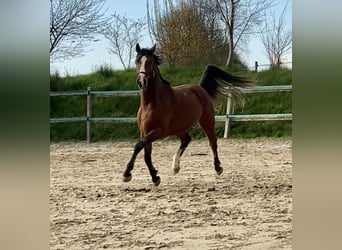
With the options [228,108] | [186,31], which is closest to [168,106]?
[228,108]

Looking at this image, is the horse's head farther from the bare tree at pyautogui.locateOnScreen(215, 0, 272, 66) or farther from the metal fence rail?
the bare tree at pyautogui.locateOnScreen(215, 0, 272, 66)

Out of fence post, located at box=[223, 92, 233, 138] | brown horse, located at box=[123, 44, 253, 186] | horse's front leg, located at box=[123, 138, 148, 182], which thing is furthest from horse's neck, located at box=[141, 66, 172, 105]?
fence post, located at box=[223, 92, 233, 138]

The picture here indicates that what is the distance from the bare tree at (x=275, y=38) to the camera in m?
2.81

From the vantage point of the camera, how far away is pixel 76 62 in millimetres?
3086

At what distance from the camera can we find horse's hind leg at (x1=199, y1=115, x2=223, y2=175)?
298cm

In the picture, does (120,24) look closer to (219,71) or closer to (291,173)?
(219,71)

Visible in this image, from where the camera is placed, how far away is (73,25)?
311 centimetres

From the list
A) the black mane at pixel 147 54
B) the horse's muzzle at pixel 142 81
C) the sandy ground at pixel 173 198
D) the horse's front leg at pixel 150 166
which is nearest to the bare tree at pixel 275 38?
the sandy ground at pixel 173 198

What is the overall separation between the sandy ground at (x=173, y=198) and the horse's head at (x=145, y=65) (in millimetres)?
399

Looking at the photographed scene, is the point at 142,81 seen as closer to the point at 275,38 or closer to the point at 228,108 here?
the point at 228,108

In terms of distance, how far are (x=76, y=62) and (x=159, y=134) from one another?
70cm

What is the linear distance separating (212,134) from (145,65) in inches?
23.3

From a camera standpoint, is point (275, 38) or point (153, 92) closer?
point (275, 38)
